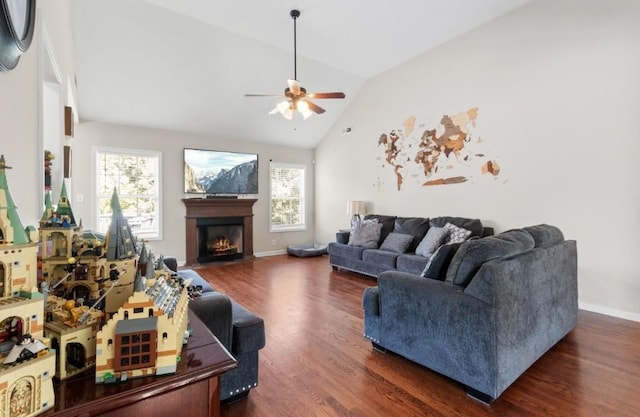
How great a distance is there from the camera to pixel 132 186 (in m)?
5.38

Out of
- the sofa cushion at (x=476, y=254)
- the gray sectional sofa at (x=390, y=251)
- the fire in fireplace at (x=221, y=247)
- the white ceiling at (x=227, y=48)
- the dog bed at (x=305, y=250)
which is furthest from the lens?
the dog bed at (x=305, y=250)

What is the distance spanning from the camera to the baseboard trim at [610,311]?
128 inches

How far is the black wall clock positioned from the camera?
2.92 ft

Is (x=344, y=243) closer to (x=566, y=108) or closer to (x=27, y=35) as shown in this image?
(x=566, y=108)

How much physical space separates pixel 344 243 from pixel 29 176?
15.3 ft

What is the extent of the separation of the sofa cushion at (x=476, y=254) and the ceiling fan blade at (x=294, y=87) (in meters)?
2.41

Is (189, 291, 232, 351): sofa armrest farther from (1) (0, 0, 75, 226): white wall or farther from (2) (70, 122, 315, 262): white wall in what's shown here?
(2) (70, 122, 315, 262): white wall

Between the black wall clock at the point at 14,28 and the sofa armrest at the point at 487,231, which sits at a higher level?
the black wall clock at the point at 14,28

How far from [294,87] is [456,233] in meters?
2.96

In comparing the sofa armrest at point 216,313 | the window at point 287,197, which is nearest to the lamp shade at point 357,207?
the window at point 287,197

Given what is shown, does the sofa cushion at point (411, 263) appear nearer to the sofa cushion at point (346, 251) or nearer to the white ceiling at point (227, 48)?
the sofa cushion at point (346, 251)

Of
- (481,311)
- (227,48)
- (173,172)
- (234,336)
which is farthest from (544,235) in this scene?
(173,172)

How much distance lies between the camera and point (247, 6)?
3.75 m

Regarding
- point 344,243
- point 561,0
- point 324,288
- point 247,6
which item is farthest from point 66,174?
point 561,0
